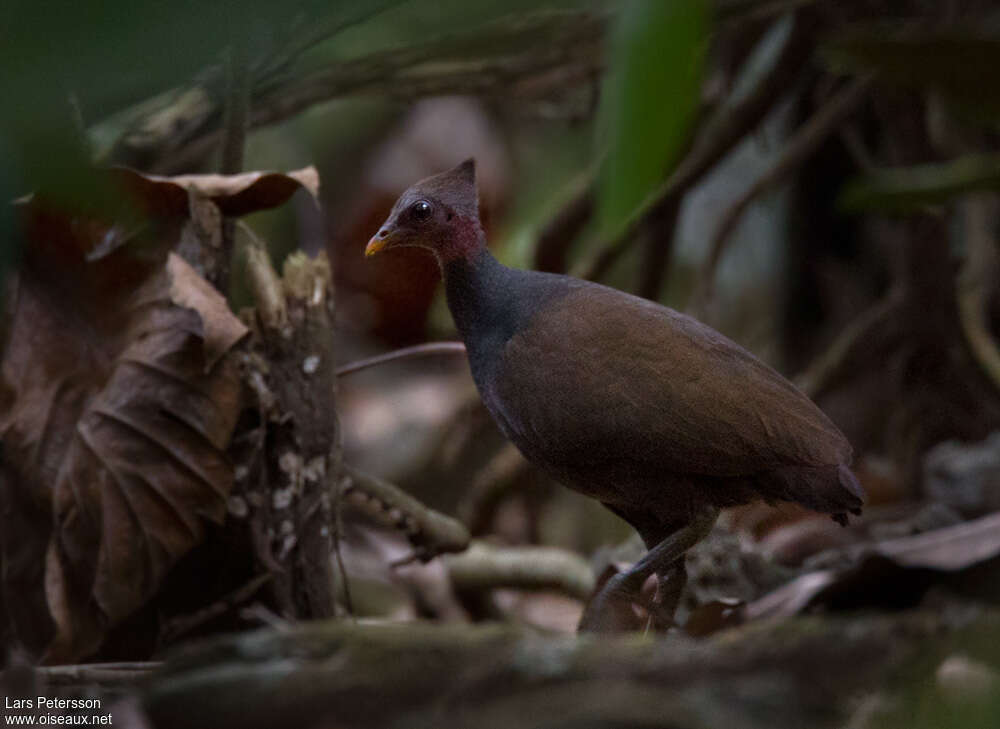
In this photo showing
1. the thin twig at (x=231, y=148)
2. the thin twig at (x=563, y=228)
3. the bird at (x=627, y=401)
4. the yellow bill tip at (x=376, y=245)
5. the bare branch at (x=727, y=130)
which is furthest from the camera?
the thin twig at (x=563, y=228)

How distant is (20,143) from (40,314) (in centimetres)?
204

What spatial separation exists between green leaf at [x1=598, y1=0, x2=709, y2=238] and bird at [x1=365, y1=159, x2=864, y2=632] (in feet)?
4.86

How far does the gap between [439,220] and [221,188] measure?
535 mm

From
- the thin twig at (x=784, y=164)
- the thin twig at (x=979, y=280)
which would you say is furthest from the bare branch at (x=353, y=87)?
the thin twig at (x=979, y=280)

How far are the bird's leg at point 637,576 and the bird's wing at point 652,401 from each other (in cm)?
16

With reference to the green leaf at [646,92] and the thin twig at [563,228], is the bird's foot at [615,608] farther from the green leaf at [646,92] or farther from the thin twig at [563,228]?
the thin twig at [563,228]

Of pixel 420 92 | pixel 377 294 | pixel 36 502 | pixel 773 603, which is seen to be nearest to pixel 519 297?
pixel 773 603

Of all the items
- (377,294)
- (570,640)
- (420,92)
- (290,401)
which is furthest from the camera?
(377,294)

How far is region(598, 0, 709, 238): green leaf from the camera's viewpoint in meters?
0.66

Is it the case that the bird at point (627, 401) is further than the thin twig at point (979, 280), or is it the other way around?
the thin twig at point (979, 280)

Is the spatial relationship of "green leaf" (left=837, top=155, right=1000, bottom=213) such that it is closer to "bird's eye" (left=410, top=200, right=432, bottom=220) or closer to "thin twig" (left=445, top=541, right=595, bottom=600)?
"bird's eye" (left=410, top=200, right=432, bottom=220)

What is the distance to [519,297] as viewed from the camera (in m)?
2.40

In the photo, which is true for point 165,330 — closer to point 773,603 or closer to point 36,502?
point 36,502

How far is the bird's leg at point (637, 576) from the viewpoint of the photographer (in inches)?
90.7
